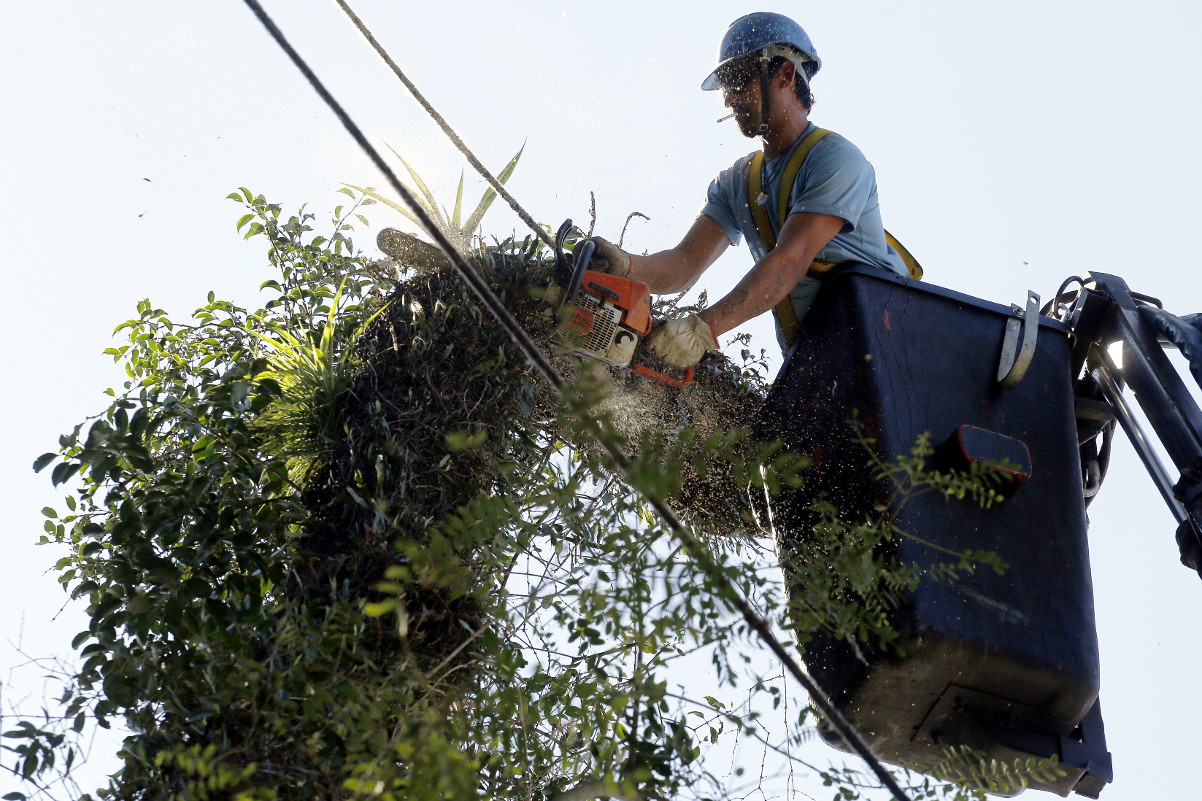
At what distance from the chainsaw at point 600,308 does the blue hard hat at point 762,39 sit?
1.13 m

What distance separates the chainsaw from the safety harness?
62cm

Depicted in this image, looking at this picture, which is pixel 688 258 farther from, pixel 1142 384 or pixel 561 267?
pixel 1142 384

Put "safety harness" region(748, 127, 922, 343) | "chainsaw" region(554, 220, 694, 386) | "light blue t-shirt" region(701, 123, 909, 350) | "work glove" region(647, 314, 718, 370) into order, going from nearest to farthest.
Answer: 1. "chainsaw" region(554, 220, 694, 386)
2. "work glove" region(647, 314, 718, 370)
3. "light blue t-shirt" region(701, 123, 909, 350)
4. "safety harness" region(748, 127, 922, 343)

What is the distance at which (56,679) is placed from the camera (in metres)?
2.97

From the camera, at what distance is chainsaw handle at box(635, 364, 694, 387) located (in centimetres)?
383

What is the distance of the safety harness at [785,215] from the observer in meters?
4.16

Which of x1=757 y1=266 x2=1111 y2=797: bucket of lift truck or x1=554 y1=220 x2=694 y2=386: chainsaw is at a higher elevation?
x1=554 y1=220 x2=694 y2=386: chainsaw

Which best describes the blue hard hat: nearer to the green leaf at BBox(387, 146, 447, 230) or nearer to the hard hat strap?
the hard hat strap

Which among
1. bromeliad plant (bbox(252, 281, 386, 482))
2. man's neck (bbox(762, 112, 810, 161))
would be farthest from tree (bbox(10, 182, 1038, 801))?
man's neck (bbox(762, 112, 810, 161))

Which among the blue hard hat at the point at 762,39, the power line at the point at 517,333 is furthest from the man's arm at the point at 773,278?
the power line at the point at 517,333

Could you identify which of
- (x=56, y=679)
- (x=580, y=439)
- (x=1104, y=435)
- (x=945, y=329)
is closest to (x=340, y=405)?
(x=580, y=439)

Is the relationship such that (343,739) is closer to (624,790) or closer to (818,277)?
(624,790)

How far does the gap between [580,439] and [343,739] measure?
3.20 feet

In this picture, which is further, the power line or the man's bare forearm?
the man's bare forearm
